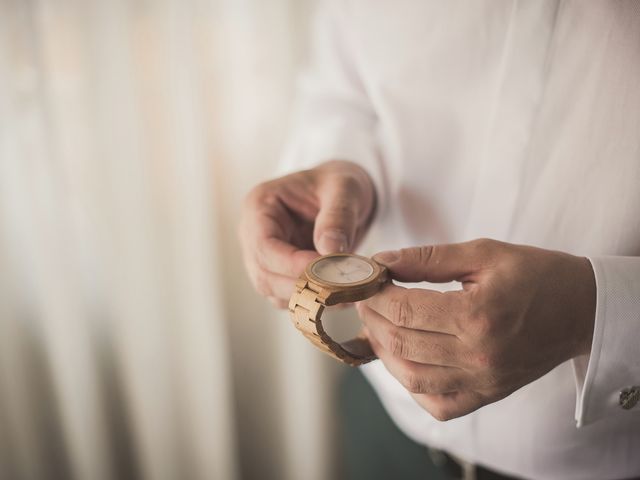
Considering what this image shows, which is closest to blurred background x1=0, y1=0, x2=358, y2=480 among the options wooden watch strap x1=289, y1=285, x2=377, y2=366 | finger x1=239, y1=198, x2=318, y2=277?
finger x1=239, y1=198, x2=318, y2=277

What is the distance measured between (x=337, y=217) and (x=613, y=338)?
41 cm

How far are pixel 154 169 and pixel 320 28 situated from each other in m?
0.60

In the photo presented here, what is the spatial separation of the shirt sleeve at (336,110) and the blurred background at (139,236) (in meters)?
0.29

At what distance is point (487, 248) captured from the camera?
A: 65 cm

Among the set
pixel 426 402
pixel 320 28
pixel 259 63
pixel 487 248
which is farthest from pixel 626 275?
pixel 259 63

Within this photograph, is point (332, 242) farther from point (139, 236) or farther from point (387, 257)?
point (139, 236)

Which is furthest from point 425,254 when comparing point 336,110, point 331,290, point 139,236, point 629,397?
point 139,236

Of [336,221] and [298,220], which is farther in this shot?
[298,220]

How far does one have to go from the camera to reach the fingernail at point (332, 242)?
79 cm

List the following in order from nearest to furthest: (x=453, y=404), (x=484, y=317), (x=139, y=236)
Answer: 1. (x=484, y=317)
2. (x=453, y=404)
3. (x=139, y=236)

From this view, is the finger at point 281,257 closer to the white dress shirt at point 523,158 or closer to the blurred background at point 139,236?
the white dress shirt at point 523,158

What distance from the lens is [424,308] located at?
0.63 m

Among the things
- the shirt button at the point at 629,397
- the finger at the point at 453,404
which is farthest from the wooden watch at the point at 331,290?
the shirt button at the point at 629,397

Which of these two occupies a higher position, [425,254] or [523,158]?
[523,158]
